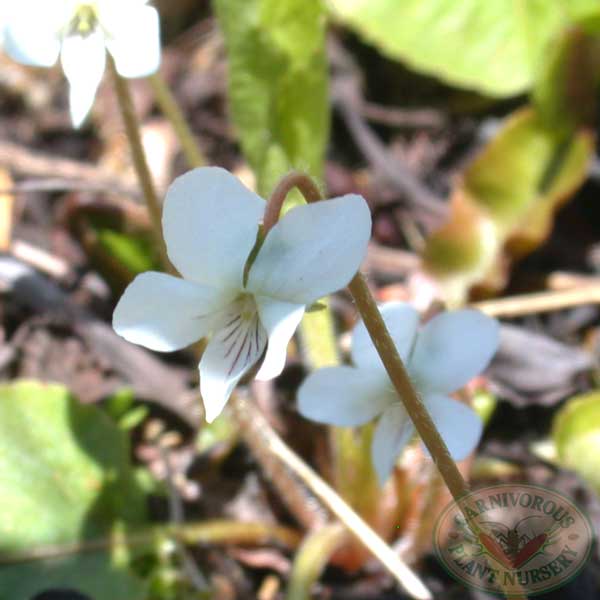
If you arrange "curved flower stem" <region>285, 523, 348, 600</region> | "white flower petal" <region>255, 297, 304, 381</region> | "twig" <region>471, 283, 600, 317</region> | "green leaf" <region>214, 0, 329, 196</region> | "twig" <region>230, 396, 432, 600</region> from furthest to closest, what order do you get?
1. "twig" <region>471, 283, 600, 317</region>
2. "green leaf" <region>214, 0, 329, 196</region>
3. "curved flower stem" <region>285, 523, 348, 600</region>
4. "twig" <region>230, 396, 432, 600</region>
5. "white flower petal" <region>255, 297, 304, 381</region>

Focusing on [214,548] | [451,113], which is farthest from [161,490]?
[451,113]

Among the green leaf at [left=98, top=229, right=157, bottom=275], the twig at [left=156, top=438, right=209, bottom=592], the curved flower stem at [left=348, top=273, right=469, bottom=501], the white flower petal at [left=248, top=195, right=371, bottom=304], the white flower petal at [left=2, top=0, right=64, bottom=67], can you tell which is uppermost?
the white flower petal at [left=2, top=0, right=64, bottom=67]

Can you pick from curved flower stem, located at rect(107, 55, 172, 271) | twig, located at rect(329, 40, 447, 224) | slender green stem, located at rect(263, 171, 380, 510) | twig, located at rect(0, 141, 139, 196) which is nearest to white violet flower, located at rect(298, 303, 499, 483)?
slender green stem, located at rect(263, 171, 380, 510)

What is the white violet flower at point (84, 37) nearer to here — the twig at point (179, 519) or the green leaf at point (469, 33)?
the twig at point (179, 519)

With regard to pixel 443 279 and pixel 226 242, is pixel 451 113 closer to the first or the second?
pixel 443 279

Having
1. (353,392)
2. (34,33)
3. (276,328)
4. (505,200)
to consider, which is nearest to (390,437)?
(353,392)

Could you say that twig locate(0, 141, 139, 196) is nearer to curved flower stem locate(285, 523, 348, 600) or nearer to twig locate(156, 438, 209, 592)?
twig locate(156, 438, 209, 592)
